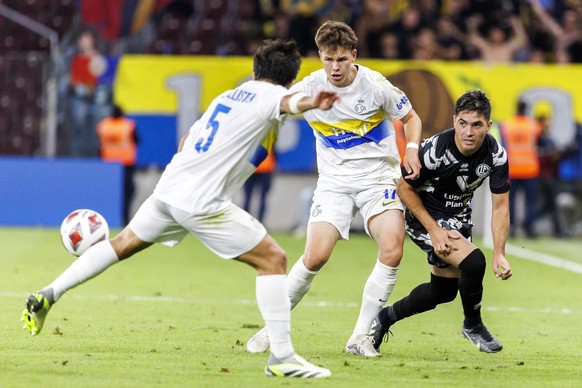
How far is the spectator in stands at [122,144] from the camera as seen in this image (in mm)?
18922

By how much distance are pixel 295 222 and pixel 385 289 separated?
40.3 ft

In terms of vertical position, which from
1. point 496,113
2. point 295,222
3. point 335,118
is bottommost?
point 295,222

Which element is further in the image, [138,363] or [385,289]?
[385,289]

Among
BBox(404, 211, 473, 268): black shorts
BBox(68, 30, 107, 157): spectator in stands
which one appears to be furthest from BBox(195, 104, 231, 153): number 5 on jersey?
BBox(68, 30, 107, 157): spectator in stands

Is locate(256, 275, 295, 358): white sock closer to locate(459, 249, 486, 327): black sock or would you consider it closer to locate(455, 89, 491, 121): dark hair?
locate(459, 249, 486, 327): black sock

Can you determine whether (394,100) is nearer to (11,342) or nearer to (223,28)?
(11,342)

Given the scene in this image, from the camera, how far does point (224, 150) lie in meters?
6.33

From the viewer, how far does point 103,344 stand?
7.39 m

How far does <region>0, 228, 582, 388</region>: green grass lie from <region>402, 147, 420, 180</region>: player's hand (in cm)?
113

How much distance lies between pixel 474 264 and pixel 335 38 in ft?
5.35

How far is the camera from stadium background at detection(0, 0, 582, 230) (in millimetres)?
19031

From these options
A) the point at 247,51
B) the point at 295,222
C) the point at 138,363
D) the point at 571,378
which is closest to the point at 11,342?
the point at 138,363

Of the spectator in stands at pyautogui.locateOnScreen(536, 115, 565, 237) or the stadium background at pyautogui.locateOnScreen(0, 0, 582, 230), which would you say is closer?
the stadium background at pyautogui.locateOnScreen(0, 0, 582, 230)

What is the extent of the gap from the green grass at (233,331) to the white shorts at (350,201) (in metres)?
0.84
